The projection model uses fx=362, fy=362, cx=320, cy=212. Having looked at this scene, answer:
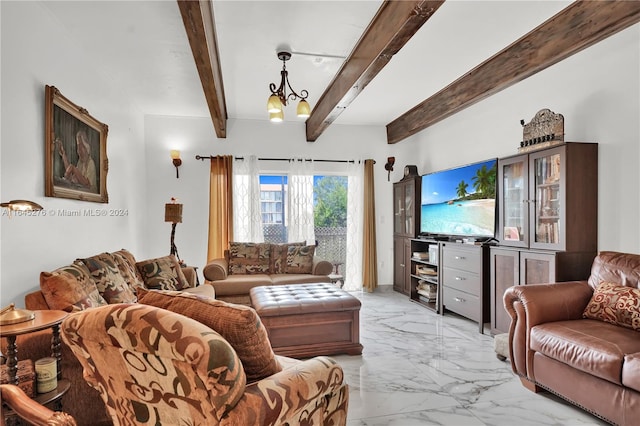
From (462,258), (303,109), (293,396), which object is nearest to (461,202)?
(462,258)

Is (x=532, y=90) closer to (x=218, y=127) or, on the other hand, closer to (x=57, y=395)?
(x=218, y=127)

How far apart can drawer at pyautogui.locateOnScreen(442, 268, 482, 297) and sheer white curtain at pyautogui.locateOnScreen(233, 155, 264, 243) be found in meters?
2.66

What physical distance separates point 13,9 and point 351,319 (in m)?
→ 3.17

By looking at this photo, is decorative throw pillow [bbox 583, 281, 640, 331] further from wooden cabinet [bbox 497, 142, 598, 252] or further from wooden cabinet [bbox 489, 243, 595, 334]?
wooden cabinet [bbox 497, 142, 598, 252]

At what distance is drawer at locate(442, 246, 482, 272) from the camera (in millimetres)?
3816

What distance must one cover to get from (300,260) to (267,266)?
447 millimetres

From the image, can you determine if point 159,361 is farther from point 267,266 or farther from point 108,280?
point 267,266

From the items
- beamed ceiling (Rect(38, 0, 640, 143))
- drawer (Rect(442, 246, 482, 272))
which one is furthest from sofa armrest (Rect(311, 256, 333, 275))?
beamed ceiling (Rect(38, 0, 640, 143))

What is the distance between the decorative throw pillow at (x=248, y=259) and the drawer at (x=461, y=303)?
7.42 feet

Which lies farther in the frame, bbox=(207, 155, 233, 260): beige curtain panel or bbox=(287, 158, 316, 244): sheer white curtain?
bbox=(287, 158, 316, 244): sheer white curtain

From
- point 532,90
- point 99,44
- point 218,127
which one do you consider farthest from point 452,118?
point 99,44

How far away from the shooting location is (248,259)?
187 inches

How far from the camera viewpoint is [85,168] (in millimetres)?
3133

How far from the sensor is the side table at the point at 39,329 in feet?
5.18
